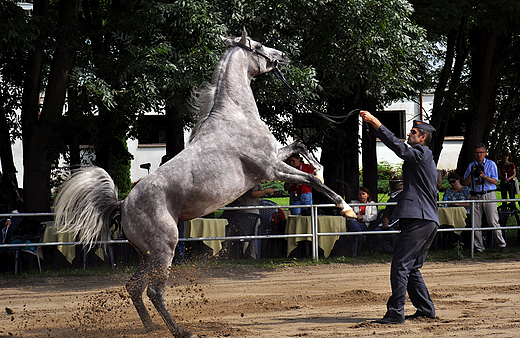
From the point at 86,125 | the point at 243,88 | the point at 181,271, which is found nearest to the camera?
the point at 243,88

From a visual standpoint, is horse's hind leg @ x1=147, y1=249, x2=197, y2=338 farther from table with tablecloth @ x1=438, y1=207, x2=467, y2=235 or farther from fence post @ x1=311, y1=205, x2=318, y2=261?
table with tablecloth @ x1=438, y1=207, x2=467, y2=235

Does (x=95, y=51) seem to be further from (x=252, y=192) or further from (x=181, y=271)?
(x=181, y=271)

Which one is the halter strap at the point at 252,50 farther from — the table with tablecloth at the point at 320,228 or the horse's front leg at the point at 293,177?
the table with tablecloth at the point at 320,228

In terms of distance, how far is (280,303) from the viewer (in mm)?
A: 6848

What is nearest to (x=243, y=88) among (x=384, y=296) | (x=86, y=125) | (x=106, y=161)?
(x=384, y=296)

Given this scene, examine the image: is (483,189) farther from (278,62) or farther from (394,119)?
(394,119)

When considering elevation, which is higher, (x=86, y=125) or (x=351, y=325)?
(x=86, y=125)

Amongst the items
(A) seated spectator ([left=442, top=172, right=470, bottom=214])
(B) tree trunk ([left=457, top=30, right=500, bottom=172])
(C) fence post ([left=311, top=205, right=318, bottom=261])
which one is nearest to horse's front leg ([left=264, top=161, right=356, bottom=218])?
(C) fence post ([left=311, top=205, right=318, bottom=261])

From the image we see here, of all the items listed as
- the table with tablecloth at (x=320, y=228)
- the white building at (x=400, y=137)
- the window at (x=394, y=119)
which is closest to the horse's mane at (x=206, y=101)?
the table with tablecloth at (x=320, y=228)

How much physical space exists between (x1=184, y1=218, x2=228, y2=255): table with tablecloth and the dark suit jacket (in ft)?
15.0

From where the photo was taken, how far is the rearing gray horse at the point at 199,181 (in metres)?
5.04

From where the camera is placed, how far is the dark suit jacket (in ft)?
18.2

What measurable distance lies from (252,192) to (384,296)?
12.3 ft

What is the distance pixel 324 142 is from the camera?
1390cm
